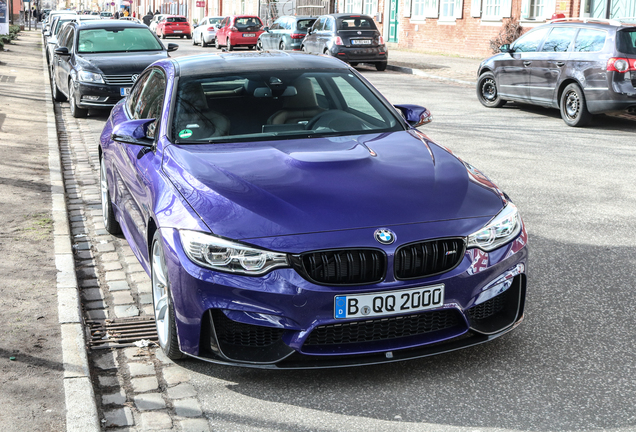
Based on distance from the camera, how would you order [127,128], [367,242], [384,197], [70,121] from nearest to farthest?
[367,242] → [384,197] → [127,128] → [70,121]

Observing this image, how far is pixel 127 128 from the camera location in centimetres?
511

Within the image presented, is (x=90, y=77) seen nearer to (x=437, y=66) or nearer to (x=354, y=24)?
(x=354, y=24)

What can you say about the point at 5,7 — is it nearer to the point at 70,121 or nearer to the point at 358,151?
the point at 70,121

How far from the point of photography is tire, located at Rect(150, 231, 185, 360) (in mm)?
4035

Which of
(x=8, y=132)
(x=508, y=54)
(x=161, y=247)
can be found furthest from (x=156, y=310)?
(x=508, y=54)

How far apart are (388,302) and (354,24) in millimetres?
22673

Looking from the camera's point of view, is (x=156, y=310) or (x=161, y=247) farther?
(x=156, y=310)

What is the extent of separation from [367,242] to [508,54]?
12.0m

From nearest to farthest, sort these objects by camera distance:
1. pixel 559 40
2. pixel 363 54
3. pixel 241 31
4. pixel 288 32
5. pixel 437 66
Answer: pixel 559 40 < pixel 363 54 < pixel 437 66 < pixel 288 32 < pixel 241 31

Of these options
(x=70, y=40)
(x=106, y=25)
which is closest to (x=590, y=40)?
(x=106, y=25)

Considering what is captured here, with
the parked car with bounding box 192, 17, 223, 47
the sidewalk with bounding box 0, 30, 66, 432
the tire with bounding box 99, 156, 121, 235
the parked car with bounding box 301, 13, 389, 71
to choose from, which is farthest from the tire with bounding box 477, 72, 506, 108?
the parked car with bounding box 192, 17, 223, 47

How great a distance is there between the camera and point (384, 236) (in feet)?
12.3

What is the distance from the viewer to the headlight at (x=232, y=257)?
368cm

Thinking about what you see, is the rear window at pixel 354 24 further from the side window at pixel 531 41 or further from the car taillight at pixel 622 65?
the car taillight at pixel 622 65
